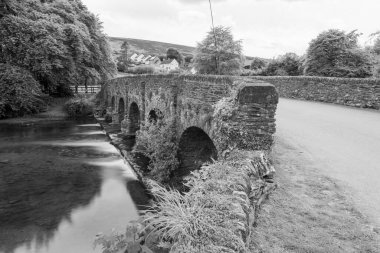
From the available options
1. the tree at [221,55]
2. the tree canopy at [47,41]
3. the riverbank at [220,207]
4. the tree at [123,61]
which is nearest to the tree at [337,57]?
the tree at [221,55]

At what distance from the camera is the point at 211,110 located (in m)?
7.96

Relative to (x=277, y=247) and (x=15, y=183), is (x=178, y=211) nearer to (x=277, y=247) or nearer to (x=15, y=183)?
(x=277, y=247)

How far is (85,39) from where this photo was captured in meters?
30.0

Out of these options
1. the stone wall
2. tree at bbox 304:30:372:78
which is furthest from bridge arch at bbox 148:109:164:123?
tree at bbox 304:30:372:78

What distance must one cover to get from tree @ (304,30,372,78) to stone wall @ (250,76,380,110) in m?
13.2

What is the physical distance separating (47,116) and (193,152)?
74.8ft

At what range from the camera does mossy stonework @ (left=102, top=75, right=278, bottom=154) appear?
20.0ft

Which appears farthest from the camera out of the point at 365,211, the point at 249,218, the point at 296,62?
the point at 296,62

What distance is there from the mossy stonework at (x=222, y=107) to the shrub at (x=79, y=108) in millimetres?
20330

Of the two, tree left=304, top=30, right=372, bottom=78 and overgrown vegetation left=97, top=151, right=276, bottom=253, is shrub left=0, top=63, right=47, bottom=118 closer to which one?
overgrown vegetation left=97, top=151, right=276, bottom=253

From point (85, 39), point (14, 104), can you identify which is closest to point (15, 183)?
point (14, 104)

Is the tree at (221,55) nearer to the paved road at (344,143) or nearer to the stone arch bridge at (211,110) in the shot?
the stone arch bridge at (211,110)

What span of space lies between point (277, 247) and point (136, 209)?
8.24 metres

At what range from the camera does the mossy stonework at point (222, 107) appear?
6.09 meters
